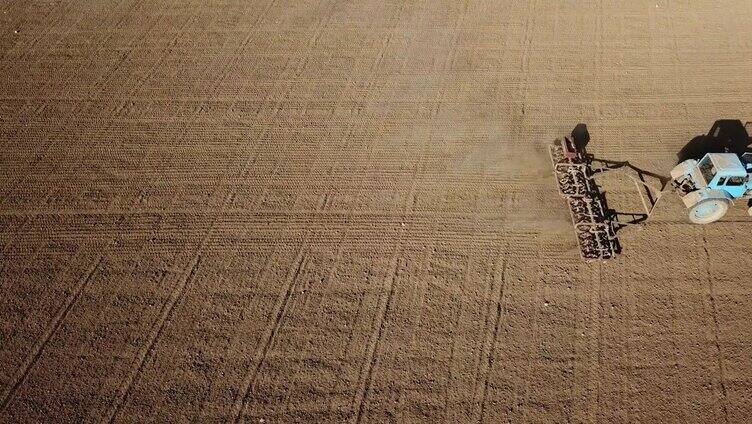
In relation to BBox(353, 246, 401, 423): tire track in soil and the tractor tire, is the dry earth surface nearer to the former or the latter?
BBox(353, 246, 401, 423): tire track in soil

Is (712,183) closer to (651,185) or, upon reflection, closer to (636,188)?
(651,185)

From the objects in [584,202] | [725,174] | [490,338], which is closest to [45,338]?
[490,338]

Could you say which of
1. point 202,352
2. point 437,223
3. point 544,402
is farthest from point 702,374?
point 202,352

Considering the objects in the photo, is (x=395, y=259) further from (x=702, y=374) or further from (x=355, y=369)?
(x=702, y=374)

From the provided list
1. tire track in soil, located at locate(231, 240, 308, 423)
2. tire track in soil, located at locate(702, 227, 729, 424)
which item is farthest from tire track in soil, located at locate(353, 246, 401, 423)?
tire track in soil, located at locate(702, 227, 729, 424)

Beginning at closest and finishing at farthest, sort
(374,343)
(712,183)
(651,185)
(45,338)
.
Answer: (374,343), (45,338), (712,183), (651,185)
